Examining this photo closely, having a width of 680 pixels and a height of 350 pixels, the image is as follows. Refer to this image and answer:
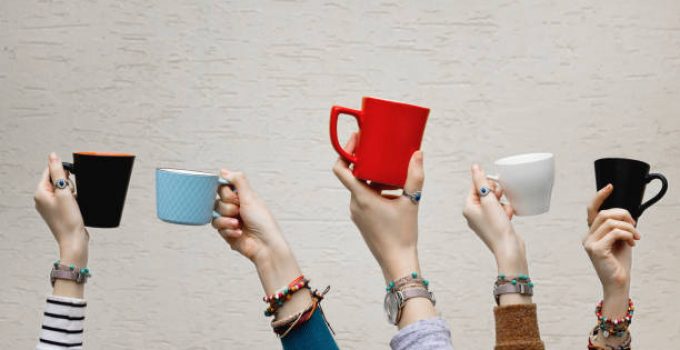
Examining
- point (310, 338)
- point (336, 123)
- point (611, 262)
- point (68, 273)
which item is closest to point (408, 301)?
point (310, 338)

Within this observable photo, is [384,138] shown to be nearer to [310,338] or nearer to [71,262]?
[310,338]

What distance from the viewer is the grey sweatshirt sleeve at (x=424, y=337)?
102 cm

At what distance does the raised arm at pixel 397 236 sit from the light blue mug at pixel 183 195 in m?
0.19

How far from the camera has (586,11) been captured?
2.16 meters

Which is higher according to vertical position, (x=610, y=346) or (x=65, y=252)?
(x=65, y=252)

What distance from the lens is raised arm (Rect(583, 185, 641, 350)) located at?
1217 millimetres

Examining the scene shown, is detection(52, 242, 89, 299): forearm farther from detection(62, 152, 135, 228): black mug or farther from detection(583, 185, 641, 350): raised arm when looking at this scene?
detection(583, 185, 641, 350): raised arm

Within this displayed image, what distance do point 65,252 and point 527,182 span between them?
0.66 m

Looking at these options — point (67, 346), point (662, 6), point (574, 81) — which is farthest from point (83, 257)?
point (662, 6)

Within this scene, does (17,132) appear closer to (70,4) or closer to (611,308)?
(70,4)

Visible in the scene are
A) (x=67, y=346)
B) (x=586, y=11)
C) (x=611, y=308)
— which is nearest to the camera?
(x=67, y=346)

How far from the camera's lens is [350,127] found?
220 centimetres

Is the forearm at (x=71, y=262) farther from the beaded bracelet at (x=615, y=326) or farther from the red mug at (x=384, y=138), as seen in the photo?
the beaded bracelet at (x=615, y=326)

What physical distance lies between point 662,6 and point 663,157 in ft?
1.28
